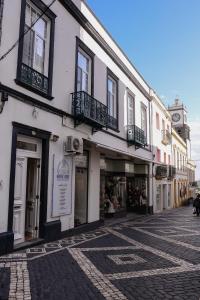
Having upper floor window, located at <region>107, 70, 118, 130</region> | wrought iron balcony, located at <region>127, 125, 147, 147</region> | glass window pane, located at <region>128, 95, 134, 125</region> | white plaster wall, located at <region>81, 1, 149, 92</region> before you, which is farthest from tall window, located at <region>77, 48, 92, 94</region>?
glass window pane, located at <region>128, 95, 134, 125</region>

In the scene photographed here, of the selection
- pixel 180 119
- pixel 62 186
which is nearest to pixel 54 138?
pixel 62 186

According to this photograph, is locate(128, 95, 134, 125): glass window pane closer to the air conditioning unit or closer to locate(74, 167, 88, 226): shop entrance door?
locate(74, 167, 88, 226): shop entrance door

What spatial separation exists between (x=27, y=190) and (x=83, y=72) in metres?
A: 5.39

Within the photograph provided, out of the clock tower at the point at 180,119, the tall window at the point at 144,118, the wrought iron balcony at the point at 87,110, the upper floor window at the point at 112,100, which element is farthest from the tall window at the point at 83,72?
the clock tower at the point at 180,119

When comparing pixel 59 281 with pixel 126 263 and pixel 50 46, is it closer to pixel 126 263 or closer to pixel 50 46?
pixel 126 263

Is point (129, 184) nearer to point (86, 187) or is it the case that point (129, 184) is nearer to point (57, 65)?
point (86, 187)

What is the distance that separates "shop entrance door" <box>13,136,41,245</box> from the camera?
8648 millimetres

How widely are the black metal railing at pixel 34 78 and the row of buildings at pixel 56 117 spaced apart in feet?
0.09

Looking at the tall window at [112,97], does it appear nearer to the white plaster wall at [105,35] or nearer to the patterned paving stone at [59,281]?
the white plaster wall at [105,35]

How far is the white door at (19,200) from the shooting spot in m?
8.55

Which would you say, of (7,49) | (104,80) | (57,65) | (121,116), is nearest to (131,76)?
(121,116)

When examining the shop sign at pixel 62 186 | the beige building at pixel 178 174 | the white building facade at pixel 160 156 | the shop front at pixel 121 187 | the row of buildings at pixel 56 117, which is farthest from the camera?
the beige building at pixel 178 174

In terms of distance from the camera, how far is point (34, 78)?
9195 mm

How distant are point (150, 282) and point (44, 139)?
526 cm
